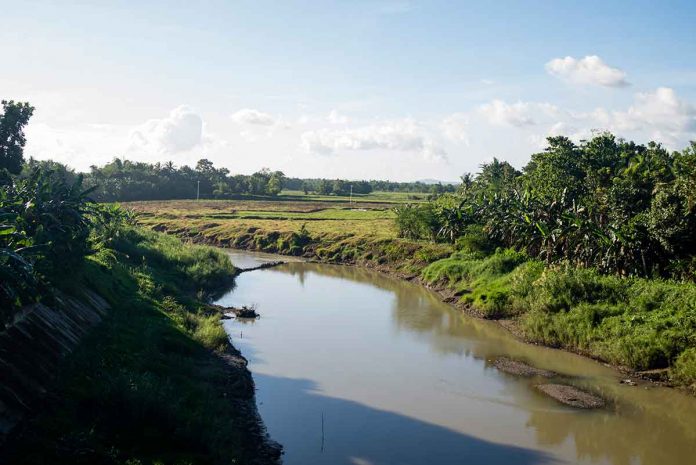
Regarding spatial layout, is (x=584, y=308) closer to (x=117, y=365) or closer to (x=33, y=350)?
(x=117, y=365)

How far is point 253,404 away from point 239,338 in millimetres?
11019

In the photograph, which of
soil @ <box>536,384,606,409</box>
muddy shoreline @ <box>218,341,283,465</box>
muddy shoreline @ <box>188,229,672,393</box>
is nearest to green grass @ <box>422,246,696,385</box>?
muddy shoreline @ <box>188,229,672,393</box>

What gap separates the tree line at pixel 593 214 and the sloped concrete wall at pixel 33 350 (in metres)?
30.1

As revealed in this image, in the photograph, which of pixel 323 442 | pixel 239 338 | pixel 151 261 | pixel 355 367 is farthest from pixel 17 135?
pixel 323 442

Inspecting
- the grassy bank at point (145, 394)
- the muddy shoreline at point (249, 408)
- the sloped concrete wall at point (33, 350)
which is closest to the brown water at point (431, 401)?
the muddy shoreline at point (249, 408)

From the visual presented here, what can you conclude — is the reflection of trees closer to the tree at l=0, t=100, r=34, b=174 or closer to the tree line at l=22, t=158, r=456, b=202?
the tree at l=0, t=100, r=34, b=174

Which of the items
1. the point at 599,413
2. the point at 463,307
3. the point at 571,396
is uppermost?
the point at 463,307

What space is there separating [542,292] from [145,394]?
2613cm

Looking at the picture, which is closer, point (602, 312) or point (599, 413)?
point (599, 413)

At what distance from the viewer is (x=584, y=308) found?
34031 millimetres

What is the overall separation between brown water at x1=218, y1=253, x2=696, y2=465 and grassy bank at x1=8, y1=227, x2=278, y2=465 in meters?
2.04

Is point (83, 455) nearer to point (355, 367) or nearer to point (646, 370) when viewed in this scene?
A: point (355, 367)

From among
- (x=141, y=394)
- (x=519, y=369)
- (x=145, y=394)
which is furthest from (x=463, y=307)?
(x=141, y=394)

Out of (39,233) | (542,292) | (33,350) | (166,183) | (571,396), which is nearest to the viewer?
(33,350)
